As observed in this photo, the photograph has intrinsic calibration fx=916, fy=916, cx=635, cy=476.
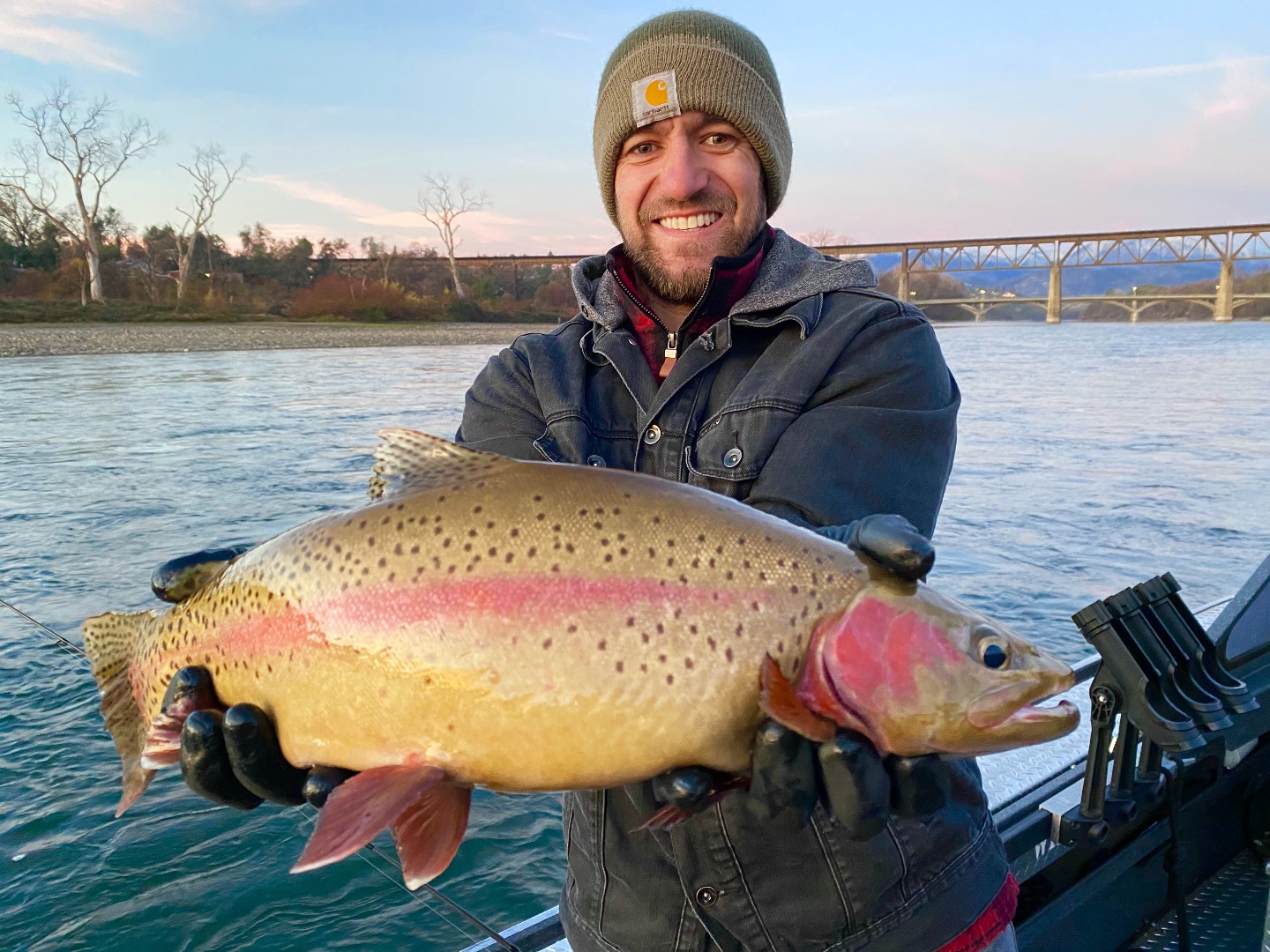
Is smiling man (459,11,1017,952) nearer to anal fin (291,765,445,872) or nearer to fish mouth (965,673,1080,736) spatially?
fish mouth (965,673,1080,736)

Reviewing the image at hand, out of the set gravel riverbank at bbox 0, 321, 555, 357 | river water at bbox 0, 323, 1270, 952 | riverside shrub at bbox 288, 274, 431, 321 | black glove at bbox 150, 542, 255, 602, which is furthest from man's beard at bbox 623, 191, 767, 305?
riverside shrub at bbox 288, 274, 431, 321

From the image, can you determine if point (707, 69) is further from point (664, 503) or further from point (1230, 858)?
point (1230, 858)

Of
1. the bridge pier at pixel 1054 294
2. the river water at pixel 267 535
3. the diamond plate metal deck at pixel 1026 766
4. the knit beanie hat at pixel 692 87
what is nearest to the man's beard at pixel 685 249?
the knit beanie hat at pixel 692 87

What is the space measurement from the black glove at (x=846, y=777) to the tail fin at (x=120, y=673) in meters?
1.42

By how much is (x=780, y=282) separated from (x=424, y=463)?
1.04 metres

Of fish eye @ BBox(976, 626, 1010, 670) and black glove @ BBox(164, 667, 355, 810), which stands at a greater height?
fish eye @ BBox(976, 626, 1010, 670)

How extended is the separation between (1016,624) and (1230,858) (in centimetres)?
378

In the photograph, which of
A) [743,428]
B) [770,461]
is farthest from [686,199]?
[770,461]

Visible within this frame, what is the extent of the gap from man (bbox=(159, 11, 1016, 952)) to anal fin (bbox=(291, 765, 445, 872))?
229 mm

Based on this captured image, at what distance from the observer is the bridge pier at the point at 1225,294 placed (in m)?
80.1

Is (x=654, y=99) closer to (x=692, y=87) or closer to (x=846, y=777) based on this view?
(x=692, y=87)

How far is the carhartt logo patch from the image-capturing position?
2.67 metres

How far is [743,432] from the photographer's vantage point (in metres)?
2.22

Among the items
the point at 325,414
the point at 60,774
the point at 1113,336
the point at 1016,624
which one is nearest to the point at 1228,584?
the point at 1016,624
